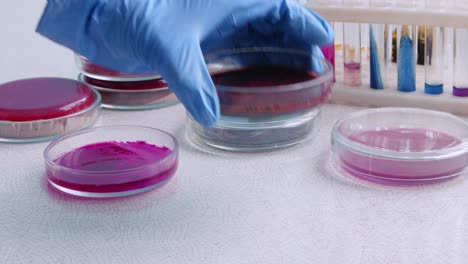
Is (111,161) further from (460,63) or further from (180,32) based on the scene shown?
(460,63)

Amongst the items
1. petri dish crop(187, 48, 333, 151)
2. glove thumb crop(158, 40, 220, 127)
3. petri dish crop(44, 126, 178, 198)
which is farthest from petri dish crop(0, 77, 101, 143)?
glove thumb crop(158, 40, 220, 127)

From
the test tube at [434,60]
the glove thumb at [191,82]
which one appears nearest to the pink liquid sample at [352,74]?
the test tube at [434,60]

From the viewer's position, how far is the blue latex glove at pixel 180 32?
0.99 m

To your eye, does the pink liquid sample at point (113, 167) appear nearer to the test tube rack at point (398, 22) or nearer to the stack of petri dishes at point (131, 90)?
the stack of petri dishes at point (131, 90)

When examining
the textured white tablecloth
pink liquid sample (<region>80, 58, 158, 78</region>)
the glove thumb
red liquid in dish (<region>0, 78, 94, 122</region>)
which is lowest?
the textured white tablecloth

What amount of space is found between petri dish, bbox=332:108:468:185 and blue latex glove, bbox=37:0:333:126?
0.59 ft

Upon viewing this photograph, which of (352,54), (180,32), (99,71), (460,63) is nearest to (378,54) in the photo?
(352,54)

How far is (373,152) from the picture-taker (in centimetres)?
102

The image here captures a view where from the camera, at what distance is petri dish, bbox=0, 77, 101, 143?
124 centimetres

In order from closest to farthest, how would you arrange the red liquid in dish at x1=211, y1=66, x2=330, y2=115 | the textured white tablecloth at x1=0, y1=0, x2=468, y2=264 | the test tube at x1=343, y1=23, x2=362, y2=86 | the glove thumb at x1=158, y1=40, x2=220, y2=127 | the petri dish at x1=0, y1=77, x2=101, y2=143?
the textured white tablecloth at x1=0, y1=0, x2=468, y2=264 → the glove thumb at x1=158, y1=40, x2=220, y2=127 → the red liquid in dish at x1=211, y1=66, x2=330, y2=115 → the petri dish at x1=0, y1=77, x2=101, y2=143 → the test tube at x1=343, y1=23, x2=362, y2=86

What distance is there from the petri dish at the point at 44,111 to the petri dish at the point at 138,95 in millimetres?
59

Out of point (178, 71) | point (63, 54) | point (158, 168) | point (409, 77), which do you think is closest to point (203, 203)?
point (158, 168)

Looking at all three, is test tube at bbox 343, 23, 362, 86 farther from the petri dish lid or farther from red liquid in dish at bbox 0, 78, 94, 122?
red liquid in dish at bbox 0, 78, 94, 122

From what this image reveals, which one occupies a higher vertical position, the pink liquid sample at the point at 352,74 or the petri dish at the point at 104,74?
the petri dish at the point at 104,74
